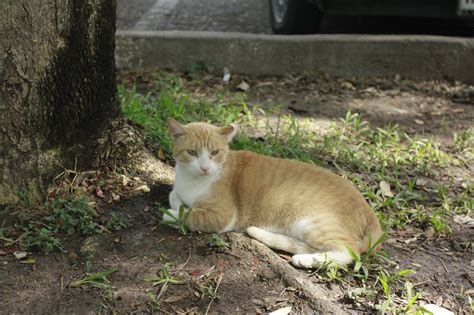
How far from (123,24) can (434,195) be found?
18.7 ft

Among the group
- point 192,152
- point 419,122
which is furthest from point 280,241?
point 419,122

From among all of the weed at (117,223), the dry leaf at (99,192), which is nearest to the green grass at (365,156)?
the weed at (117,223)

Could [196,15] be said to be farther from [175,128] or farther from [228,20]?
[175,128]

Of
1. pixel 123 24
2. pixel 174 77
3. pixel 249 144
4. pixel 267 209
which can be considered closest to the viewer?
pixel 267 209

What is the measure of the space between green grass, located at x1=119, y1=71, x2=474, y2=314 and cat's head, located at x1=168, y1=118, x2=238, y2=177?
330 millimetres

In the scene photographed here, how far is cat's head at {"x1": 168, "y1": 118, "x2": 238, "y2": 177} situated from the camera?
3438mm

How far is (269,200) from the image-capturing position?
11.5 ft

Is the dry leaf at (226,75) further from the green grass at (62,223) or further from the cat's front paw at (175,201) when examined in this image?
the green grass at (62,223)

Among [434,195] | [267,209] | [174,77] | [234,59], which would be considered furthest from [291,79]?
[267,209]

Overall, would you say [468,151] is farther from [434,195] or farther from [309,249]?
[309,249]

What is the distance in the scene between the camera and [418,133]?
528cm

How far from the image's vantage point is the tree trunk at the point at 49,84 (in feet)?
10.6

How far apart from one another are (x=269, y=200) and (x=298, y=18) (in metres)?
4.23

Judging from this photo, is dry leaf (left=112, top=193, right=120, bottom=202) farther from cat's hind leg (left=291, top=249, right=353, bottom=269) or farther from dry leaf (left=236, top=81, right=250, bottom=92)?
dry leaf (left=236, top=81, right=250, bottom=92)
